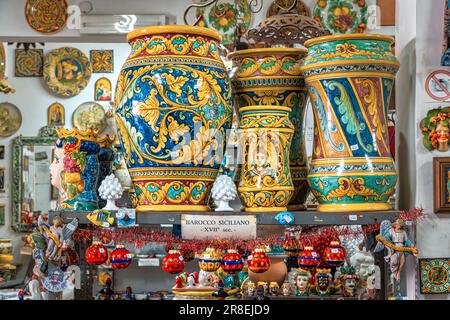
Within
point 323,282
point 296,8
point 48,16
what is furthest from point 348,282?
point 48,16

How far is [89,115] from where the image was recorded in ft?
18.6

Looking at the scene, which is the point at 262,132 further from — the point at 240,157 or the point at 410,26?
the point at 410,26

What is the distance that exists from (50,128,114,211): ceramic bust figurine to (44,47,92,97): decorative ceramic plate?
3.99m

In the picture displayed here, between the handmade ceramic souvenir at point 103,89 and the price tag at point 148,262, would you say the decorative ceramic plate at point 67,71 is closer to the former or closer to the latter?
the handmade ceramic souvenir at point 103,89

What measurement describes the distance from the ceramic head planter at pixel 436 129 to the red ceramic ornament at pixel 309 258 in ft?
1.20

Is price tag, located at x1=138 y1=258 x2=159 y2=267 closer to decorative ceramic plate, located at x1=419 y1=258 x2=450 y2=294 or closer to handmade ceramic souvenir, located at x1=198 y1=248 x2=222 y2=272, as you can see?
handmade ceramic souvenir, located at x1=198 y1=248 x2=222 y2=272

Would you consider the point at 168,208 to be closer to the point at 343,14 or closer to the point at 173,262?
the point at 173,262

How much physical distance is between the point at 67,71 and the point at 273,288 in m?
4.14

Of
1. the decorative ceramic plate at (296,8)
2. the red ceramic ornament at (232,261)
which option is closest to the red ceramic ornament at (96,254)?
the red ceramic ornament at (232,261)

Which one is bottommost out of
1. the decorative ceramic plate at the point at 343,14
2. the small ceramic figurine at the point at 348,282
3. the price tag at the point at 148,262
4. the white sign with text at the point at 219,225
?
the price tag at the point at 148,262

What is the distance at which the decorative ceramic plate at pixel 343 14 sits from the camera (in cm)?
434

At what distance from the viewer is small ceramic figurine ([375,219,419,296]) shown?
154 cm

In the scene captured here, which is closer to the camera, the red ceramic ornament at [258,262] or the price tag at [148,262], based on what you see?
the red ceramic ornament at [258,262]

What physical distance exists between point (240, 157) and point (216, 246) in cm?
24
